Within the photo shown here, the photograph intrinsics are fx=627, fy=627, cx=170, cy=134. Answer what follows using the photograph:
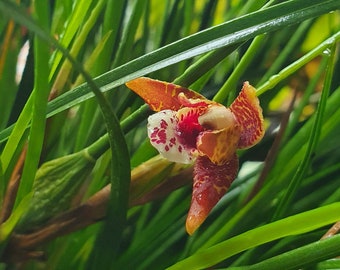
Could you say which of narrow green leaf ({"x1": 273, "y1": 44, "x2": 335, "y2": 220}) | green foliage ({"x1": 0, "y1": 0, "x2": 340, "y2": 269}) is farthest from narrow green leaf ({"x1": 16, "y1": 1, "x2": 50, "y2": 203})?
narrow green leaf ({"x1": 273, "y1": 44, "x2": 335, "y2": 220})

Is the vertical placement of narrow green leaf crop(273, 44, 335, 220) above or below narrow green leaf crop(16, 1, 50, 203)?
below

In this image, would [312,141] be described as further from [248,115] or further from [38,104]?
[38,104]

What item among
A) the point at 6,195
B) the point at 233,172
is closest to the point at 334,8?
the point at 233,172

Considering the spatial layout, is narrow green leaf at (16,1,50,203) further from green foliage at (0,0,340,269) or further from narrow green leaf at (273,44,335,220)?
narrow green leaf at (273,44,335,220)

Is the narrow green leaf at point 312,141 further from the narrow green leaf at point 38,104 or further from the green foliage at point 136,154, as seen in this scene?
the narrow green leaf at point 38,104

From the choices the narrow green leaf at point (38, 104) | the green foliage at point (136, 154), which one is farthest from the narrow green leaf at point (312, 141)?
the narrow green leaf at point (38, 104)
